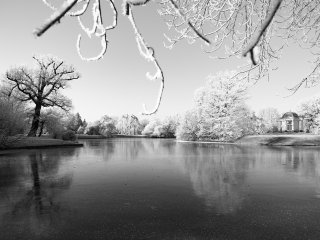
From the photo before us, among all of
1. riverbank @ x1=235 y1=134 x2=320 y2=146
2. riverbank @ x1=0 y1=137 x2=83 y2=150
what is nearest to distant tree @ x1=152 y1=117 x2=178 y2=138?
riverbank @ x1=235 y1=134 x2=320 y2=146

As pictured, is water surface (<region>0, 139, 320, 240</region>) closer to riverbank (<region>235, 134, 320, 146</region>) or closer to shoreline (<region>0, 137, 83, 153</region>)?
shoreline (<region>0, 137, 83, 153</region>)

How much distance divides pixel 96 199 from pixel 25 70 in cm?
2945

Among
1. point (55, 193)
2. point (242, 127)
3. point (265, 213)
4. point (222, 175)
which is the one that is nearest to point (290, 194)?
point (265, 213)

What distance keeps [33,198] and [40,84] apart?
30366mm

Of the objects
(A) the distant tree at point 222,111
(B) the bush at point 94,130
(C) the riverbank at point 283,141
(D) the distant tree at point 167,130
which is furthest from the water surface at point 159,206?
(B) the bush at point 94,130

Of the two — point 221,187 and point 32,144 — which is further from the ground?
point 32,144

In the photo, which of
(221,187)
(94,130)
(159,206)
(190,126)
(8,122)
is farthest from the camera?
(94,130)

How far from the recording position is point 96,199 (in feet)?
23.2

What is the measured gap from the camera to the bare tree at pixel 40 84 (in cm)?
3216

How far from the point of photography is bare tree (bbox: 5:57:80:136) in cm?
3216

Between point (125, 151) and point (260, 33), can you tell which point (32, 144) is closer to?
point (125, 151)

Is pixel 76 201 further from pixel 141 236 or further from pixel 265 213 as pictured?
pixel 265 213

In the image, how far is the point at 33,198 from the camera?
7.21 meters

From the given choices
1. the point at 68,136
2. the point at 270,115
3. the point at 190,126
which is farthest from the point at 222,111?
the point at 270,115
